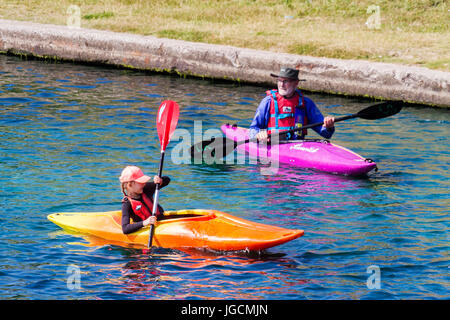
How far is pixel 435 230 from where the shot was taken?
26.7 ft

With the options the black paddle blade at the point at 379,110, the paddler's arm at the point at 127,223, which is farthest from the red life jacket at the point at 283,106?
the paddler's arm at the point at 127,223

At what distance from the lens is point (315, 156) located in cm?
1034

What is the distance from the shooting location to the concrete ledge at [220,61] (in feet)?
46.1

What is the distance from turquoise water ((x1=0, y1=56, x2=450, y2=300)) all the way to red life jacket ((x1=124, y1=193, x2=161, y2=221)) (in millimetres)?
379

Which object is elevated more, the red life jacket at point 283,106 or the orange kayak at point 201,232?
the red life jacket at point 283,106

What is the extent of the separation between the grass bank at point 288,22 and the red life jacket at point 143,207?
8132mm

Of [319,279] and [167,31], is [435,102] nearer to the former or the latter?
[167,31]

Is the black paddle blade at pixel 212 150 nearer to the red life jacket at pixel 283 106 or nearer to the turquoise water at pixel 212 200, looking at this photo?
the turquoise water at pixel 212 200

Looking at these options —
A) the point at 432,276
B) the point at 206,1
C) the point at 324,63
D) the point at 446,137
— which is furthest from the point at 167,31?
the point at 432,276

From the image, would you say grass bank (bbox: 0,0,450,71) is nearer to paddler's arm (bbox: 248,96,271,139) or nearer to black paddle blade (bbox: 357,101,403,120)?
black paddle blade (bbox: 357,101,403,120)

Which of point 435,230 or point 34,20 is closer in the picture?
point 435,230

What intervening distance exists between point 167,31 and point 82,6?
3.67 m

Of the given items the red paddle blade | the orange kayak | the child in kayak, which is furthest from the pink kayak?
the child in kayak

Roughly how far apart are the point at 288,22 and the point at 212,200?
9519 millimetres
